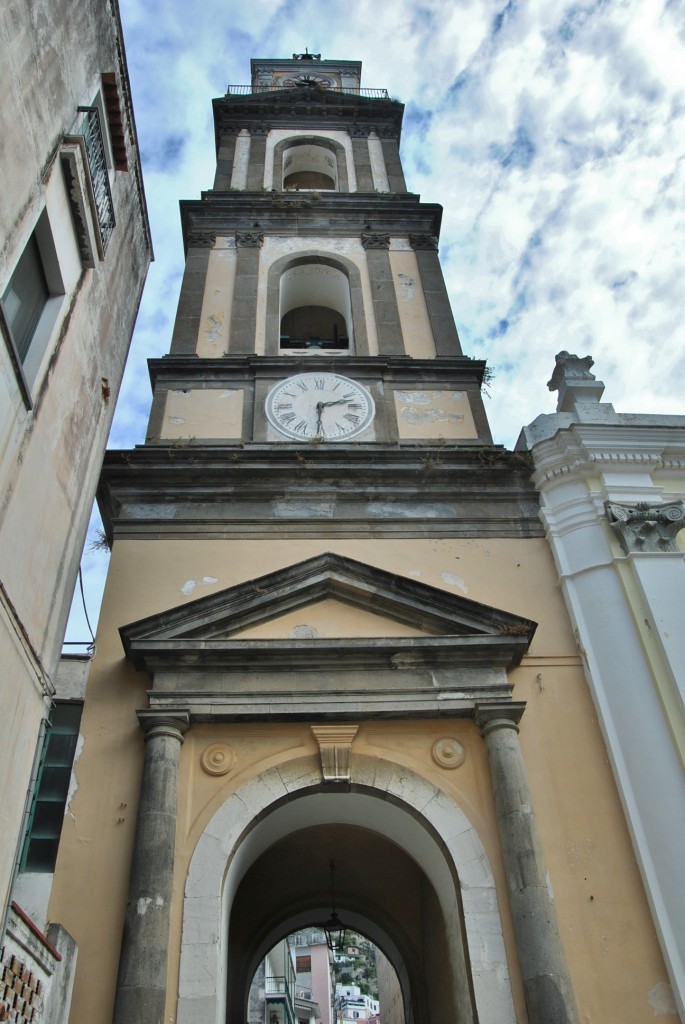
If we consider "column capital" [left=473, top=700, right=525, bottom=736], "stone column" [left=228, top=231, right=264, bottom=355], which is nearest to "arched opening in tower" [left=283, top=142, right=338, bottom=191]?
"stone column" [left=228, top=231, right=264, bottom=355]

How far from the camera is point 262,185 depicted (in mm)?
14844

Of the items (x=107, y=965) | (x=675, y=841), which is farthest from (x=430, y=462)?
(x=107, y=965)

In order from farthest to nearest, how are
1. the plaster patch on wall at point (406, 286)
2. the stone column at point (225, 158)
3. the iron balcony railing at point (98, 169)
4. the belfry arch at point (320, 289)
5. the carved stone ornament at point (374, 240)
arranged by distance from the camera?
the stone column at point (225, 158)
the carved stone ornament at point (374, 240)
the plaster patch on wall at point (406, 286)
the belfry arch at point (320, 289)
the iron balcony railing at point (98, 169)

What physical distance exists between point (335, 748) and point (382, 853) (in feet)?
9.94

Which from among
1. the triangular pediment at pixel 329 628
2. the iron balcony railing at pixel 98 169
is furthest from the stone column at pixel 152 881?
the iron balcony railing at pixel 98 169

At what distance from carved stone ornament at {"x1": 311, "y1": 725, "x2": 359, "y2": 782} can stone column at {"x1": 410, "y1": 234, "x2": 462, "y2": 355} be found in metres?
6.02

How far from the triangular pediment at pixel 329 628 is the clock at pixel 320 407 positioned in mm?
2444

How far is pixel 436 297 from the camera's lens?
12453mm

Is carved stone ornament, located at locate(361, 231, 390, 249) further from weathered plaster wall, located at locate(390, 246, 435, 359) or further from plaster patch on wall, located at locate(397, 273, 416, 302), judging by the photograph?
plaster patch on wall, located at locate(397, 273, 416, 302)

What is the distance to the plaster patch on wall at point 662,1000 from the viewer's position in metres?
5.95

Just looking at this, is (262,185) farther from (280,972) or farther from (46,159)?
(280,972)

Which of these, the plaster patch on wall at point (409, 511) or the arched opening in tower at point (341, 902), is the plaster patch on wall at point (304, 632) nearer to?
the plaster patch on wall at point (409, 511)

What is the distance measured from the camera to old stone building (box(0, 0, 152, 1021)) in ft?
17.1

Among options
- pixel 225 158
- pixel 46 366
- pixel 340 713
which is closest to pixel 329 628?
pixel 340 713
